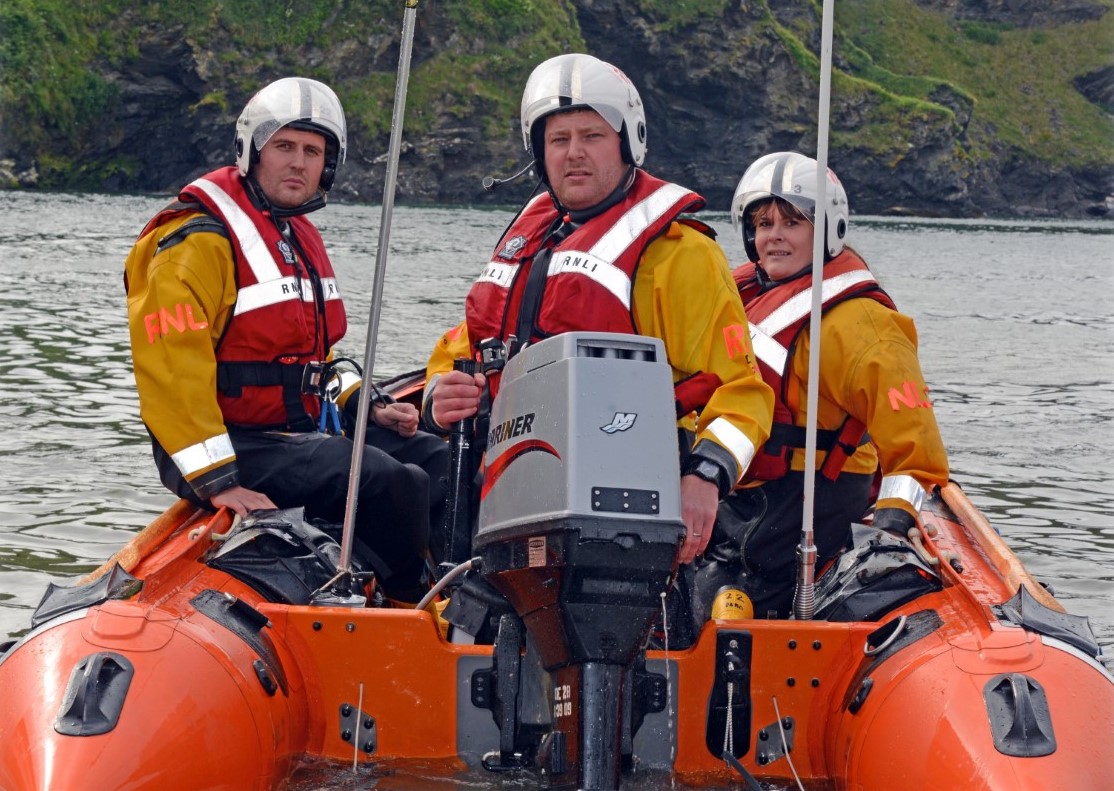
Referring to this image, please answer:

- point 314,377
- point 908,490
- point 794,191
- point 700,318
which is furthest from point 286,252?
point 908,490

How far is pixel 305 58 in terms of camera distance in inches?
2512

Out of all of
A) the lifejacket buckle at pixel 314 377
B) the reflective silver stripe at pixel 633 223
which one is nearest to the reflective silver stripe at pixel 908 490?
the reflective silver stripe at pixel 633 223

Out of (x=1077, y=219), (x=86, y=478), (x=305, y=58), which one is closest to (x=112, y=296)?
(x=86, y=478)

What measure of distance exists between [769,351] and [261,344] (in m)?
1.65

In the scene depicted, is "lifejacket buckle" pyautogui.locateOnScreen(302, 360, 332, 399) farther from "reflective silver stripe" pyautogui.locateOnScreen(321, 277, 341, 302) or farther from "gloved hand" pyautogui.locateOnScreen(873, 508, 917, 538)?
"gloved hand" pyautogui.locateOnScreen(873, 508, 917, 538)

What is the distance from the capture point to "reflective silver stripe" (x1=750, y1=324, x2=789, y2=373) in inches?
181

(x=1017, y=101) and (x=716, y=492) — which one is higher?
(x=1017, y=101)

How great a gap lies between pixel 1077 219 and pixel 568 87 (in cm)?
8579

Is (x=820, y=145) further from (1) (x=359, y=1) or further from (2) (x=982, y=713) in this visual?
(1) (x=359, y=1)

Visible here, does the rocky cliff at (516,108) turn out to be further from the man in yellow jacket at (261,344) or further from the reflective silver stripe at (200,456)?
the reflective silver stripe at (200,456)

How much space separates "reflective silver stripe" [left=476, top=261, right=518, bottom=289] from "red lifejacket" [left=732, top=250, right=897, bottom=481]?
755mm

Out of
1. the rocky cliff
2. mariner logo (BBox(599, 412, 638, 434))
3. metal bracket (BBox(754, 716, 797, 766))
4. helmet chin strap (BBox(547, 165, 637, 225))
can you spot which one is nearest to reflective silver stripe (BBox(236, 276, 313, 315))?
helmet chin strap (BBox(547, 165, 637, 225))

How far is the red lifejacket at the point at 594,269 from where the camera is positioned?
13.5ft

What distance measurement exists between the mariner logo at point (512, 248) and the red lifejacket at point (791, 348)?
2.43 ft
